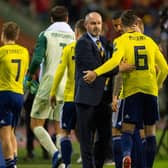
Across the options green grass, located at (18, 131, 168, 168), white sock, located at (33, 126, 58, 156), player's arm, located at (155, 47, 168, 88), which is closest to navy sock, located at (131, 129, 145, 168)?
player's arm, located at (155, 47, 168, 88)

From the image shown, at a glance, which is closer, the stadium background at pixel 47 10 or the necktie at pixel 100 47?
the necktie at pixel 100 47

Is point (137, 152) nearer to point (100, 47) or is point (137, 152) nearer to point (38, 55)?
point (100, 47)

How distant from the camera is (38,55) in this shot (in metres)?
14.3

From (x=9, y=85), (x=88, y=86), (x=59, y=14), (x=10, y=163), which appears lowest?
(x=10, y=163)

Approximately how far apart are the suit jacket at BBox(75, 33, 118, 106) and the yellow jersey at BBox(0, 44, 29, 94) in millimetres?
1220

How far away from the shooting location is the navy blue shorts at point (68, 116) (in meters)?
13.9

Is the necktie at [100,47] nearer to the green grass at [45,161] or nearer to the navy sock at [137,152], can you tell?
the navy sock at [137,152]

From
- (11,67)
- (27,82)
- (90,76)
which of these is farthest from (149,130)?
(27,82)

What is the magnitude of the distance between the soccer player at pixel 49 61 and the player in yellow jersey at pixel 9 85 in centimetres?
100

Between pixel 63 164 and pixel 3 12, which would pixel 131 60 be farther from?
pixel 3 12

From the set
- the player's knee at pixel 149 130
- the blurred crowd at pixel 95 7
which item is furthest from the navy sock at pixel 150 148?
the blurred crowd at pixel 95 7

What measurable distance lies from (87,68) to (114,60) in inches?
14.7

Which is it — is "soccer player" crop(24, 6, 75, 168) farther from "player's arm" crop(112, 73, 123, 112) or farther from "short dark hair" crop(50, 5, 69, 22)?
"player's arm" crop(112, 73, 123, 112)

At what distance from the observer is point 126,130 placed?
1273cm
